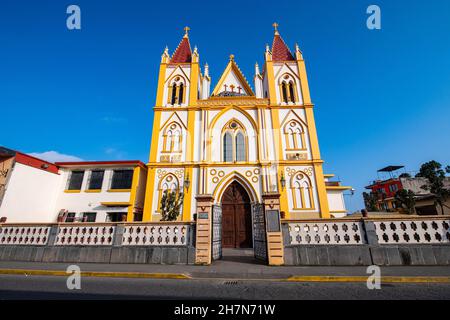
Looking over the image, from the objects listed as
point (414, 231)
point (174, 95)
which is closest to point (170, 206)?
point (174, 95)

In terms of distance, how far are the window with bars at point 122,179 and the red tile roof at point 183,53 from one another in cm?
1176

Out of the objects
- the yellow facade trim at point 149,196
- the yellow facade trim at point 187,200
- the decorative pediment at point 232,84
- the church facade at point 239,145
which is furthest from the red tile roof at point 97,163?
the decorative pediment at point 232,84

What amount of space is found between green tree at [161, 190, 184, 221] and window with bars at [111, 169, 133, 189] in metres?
4.40

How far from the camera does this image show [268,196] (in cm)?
800

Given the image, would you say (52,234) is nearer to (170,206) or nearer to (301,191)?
(170,206)

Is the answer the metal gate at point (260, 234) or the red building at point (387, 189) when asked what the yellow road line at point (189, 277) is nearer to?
the metal gate at point (260, 234)

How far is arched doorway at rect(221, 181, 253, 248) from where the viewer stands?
13.6 meters

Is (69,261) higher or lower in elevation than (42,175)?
lower

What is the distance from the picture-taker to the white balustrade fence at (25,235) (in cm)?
888

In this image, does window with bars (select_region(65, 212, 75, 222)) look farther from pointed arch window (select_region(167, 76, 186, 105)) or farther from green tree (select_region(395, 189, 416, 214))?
green tree (select_region(395, 189, 416, 214))

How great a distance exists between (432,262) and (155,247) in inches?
397

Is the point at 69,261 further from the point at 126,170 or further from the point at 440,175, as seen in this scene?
the point at 440,175
